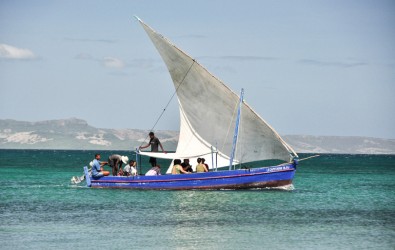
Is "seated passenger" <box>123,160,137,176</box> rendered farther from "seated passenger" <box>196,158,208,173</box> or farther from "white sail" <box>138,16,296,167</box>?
"seated passenger" <box>196,158,208,173</box>

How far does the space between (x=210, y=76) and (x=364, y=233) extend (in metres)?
16.3

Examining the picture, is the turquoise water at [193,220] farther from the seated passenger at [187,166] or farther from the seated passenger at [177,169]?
the seated passenger at [187,166]

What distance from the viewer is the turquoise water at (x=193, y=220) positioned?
2542 centimetres

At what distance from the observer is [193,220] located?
3130cm

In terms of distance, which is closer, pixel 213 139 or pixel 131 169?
pixel 131 169

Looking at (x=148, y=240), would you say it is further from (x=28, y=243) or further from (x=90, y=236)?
(x=28, y=243)

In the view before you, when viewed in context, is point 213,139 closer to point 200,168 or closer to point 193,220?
point 200,168

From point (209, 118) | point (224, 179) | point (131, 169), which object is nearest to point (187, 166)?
point (224, 179)

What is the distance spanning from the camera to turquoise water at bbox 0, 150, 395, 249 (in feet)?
83.4

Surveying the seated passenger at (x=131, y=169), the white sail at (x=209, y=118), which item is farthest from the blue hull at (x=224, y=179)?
the seated passenger at (x=131, y=169)

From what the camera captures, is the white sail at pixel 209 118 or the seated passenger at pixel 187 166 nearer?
the white sail at pixel 209 118

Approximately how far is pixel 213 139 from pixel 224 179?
11.4 ft

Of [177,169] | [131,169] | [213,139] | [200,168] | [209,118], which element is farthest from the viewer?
[213,139]

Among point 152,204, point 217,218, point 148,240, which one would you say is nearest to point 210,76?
point 152,204
